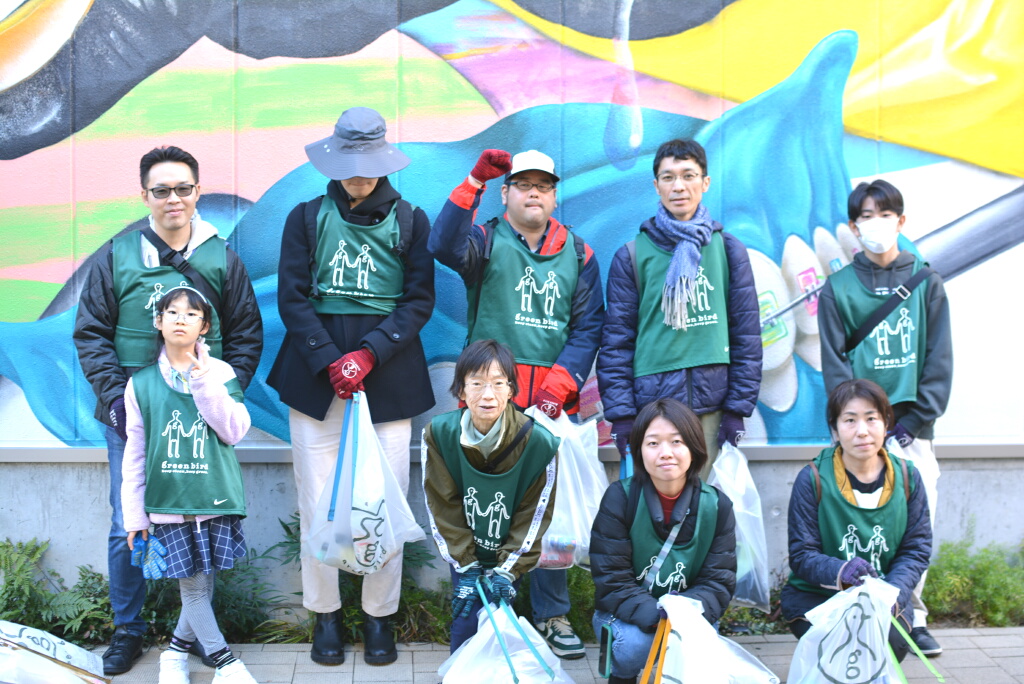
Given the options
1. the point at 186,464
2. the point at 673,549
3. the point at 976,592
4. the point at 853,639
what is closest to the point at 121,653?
the point at 186,464

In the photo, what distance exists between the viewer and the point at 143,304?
4.12m

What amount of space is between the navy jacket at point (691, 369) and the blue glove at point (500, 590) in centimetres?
87

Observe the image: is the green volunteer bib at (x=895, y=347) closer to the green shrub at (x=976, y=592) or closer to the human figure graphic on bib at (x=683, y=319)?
the human figure graphic on bib at (x=683, y=319)

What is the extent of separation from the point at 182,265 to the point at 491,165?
4.40ft

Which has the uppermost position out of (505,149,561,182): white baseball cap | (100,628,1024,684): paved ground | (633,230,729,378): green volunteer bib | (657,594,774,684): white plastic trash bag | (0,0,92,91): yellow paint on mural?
(0,0,92,91): yellow paint on mural

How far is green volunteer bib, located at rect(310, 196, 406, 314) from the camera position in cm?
424

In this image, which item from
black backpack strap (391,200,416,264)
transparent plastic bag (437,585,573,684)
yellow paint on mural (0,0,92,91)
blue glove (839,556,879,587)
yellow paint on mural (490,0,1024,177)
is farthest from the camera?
yellow paint on mural (490,0,1024,177)

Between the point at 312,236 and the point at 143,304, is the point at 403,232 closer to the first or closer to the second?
the point at 312,236

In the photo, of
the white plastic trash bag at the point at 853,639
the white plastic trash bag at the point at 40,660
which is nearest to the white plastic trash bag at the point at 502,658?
the white plastic trash bag at the point at 853,639

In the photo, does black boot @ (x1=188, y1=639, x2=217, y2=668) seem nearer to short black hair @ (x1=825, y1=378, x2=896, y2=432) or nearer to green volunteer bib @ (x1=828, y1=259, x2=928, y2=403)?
short black hair @ (x1=825, y1=378, x2=896, y2=432)

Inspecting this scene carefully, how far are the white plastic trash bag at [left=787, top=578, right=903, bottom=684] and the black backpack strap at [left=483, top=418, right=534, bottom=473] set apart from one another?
124cm

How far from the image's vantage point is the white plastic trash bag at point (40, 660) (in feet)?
11.3

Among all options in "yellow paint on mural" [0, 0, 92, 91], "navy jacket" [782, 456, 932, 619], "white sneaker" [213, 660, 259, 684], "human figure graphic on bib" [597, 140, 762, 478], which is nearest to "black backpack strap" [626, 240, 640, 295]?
"human figure graphic on bib" [597, 140, 762, 478]

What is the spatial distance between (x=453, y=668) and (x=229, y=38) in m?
3.10
